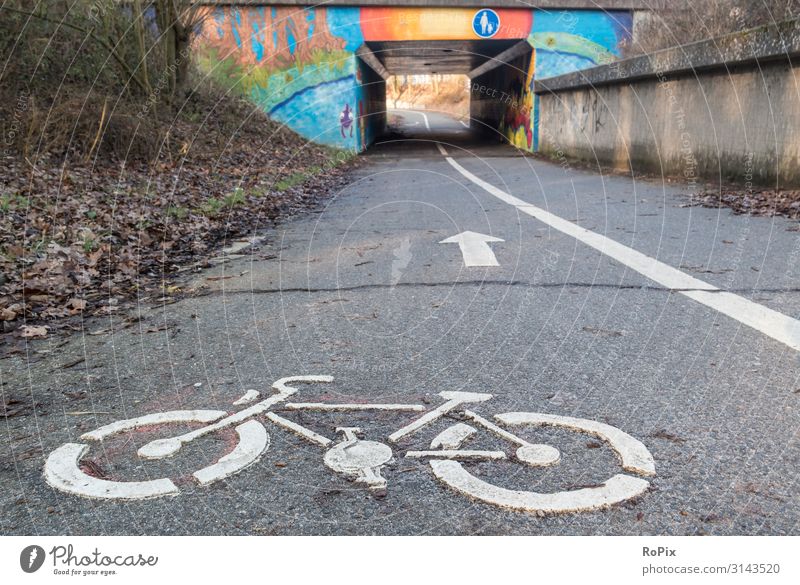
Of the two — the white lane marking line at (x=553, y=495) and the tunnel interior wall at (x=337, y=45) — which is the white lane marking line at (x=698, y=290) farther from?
Result: the tunnel interior wall at (x=337, y=45)

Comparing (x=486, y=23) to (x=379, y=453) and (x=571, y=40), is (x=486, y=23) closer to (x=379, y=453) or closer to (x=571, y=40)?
(x=571, y=40)

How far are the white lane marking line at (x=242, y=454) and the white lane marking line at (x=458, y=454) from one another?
0.42 m

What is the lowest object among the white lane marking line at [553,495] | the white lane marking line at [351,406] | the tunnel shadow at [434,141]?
the white lane marking line at [553,495]

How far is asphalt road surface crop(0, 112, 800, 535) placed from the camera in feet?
5.41

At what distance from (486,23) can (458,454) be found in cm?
2111

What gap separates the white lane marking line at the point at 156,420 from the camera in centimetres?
215

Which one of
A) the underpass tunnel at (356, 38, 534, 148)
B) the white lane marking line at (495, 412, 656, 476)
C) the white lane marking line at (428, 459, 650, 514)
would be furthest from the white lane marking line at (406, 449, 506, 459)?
the underpass tunnel at (356, 38, 534, 148)

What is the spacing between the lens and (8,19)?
1075cm

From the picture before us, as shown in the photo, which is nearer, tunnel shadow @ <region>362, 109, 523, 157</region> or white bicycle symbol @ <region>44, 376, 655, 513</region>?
white bicycle symbol @ <region>44, 376, 655, 513</region>

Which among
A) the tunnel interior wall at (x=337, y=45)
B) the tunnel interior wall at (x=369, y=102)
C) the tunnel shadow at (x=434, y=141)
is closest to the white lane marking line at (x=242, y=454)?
the tunnel shadow at (x=434, y=141)

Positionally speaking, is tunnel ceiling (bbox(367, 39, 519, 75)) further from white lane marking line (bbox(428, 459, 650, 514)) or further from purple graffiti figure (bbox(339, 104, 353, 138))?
white lane marking line (bbox(428, 459, 650, 514))

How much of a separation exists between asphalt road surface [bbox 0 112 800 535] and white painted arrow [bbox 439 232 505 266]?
33 mm
